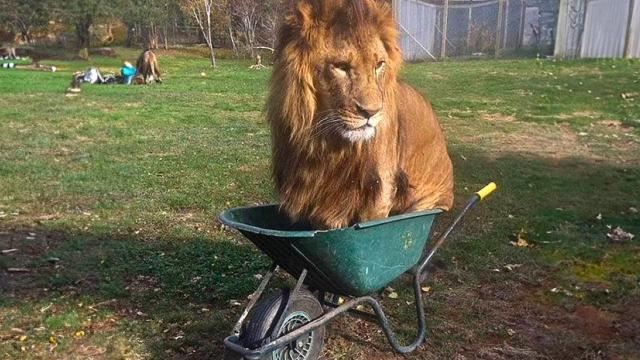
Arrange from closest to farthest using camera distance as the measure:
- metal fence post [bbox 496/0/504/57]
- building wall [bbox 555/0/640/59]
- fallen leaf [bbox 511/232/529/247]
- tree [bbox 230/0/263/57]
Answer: fallen leaf [bbox 511/232/529/247], building wall [bbox 555/0/640/59], metal fence post [bbox 496/0/504/57], tree [bbox 230/0/263/57]

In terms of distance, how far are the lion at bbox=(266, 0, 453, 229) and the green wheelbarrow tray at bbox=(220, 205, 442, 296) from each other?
196 mm

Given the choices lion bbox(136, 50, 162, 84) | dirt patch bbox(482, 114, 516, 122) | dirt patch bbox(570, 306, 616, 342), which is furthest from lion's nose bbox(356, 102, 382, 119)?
lion bbox(136, 50, 162, 84)

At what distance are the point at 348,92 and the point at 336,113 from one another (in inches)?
4.0

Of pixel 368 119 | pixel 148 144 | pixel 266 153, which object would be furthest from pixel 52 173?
pixel 368 119

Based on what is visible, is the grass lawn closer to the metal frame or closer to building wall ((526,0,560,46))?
the metal frame

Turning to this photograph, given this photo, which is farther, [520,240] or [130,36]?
[130,36]

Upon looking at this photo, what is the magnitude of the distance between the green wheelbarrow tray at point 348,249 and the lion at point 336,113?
0.64 feet

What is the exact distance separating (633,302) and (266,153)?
5.19 m

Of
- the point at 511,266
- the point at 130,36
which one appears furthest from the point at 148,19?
the point at 511,266

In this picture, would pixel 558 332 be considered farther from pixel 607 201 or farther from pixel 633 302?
pixel 607 201

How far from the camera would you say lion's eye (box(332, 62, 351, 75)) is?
2.78 metres

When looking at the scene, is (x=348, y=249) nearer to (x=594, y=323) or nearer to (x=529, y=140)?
(x=594, y=323)

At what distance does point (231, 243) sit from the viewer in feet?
16.7

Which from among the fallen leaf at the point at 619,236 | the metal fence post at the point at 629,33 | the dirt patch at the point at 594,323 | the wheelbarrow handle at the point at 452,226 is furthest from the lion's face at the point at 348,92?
the metal fence post at the point at 629,33
